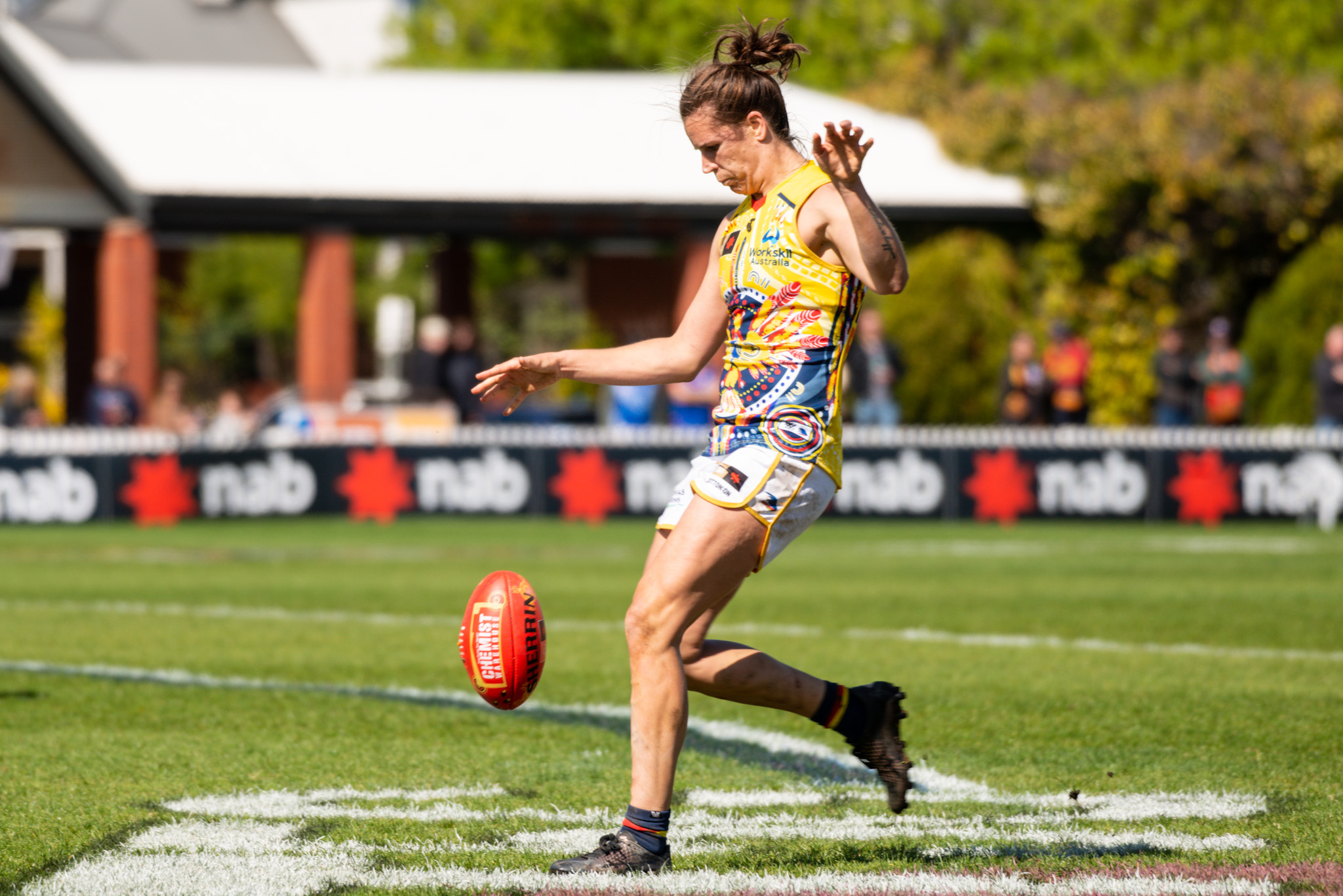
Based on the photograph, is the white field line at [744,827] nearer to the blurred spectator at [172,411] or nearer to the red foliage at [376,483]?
the red foliage at [376,483]

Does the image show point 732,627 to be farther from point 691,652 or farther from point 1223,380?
point 1223,380

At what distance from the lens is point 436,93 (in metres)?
31.3

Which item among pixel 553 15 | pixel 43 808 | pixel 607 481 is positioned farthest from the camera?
pixel 553 15

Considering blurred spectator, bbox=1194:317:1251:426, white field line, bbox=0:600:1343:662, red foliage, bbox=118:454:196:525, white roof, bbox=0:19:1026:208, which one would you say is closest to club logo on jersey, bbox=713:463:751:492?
white field line, bbox=0:600:1343:662

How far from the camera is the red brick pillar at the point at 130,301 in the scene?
27312mm

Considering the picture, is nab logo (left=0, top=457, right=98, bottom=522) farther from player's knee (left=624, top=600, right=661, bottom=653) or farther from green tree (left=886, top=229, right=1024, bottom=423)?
player's knee (left=624, top=600, right=661, bottom=653)

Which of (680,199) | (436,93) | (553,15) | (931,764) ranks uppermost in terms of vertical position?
A: (553,15)

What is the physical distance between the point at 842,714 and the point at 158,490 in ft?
50.5

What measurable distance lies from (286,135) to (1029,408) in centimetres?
1339

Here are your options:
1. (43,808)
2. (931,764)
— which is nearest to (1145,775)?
(931,764)

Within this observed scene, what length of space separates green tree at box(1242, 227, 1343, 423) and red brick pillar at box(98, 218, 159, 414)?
16111mm

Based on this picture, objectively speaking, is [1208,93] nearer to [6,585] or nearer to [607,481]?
[607,481]

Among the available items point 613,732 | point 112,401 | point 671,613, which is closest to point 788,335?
point 671,613

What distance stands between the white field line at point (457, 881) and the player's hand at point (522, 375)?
134 cm
